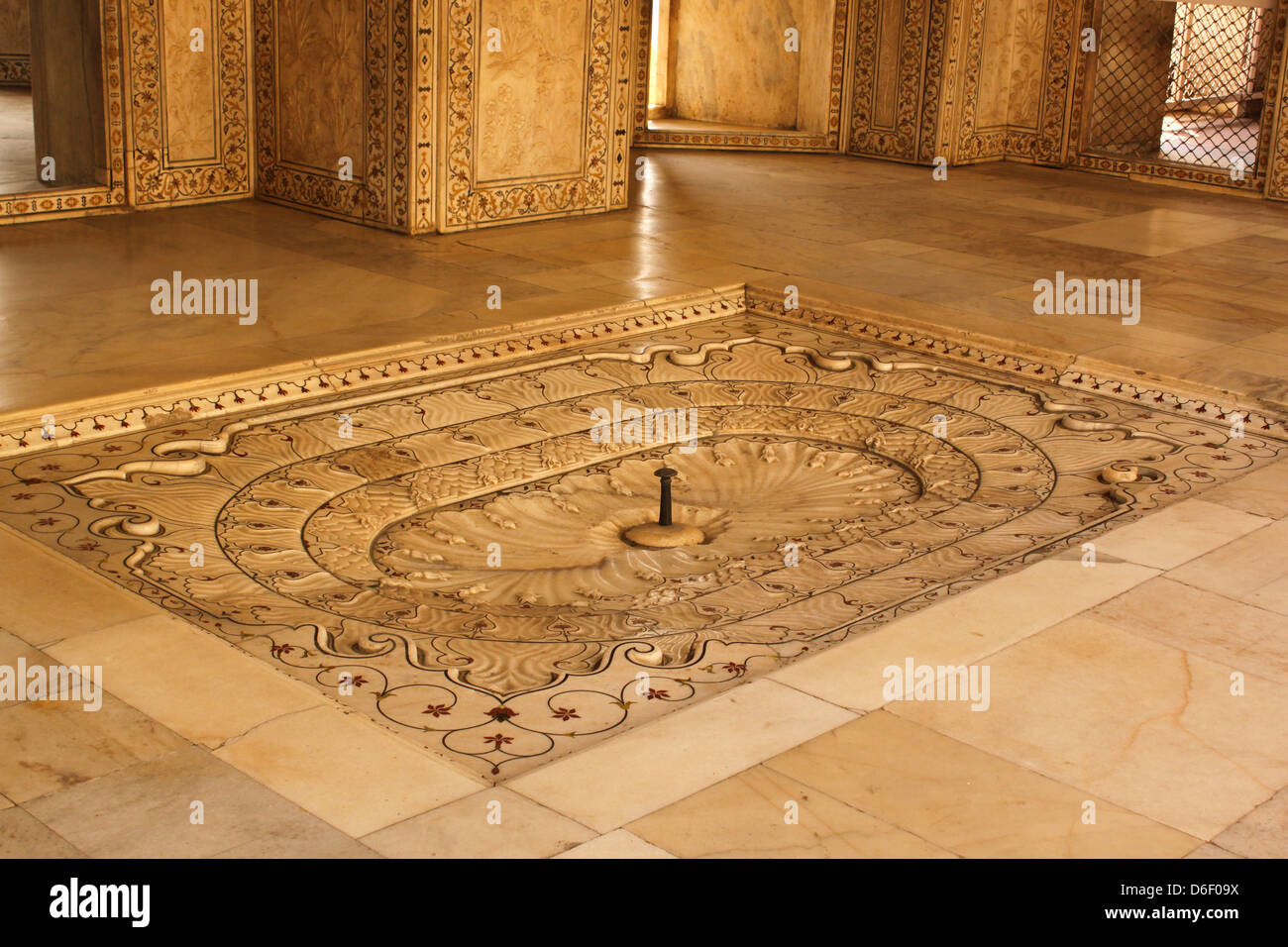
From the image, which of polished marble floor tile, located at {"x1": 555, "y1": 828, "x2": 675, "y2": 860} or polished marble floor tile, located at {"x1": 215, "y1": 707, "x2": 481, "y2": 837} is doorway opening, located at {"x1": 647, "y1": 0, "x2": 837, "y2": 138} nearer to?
polished marble floor tile, located at {"x1": 215, "y1": 707, "x2": 481, "y2": 837}

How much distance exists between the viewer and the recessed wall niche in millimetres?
8672

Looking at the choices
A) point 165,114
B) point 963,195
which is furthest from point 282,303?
point 963,195

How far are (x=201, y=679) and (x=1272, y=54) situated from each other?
22.3 feet

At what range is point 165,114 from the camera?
625 centimetres

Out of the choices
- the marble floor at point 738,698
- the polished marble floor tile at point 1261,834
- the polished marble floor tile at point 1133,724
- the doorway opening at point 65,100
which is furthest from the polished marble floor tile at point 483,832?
the doorway opening at point 65,100

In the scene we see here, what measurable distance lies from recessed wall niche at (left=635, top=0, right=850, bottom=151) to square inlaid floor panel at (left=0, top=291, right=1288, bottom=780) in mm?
3888

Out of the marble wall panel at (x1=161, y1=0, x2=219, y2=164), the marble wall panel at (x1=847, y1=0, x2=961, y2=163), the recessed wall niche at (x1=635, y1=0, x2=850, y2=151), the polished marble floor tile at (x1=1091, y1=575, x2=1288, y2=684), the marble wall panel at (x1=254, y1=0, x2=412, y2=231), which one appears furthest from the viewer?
the recessed wall niche at (x1=635, y1=0, x2=850, y2=151)

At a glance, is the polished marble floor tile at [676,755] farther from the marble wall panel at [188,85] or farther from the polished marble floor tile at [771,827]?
the marble wall panel at [188,85]

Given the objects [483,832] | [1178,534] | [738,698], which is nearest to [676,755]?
[738,698]

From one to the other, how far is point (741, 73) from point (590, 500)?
593cm

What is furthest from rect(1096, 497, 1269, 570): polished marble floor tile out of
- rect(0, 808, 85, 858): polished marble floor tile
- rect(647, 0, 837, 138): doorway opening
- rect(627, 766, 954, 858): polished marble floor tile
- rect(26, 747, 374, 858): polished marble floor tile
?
rect(647, 0, 837, 138): doorway opening

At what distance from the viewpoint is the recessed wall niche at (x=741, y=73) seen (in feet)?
28.5

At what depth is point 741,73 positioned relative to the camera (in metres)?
9.20

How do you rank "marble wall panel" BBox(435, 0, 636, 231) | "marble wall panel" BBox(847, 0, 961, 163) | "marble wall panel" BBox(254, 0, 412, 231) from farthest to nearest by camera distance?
"marble wall panel" BBox(847, 0, 961, 163), "marble wall panel" BBox(435, 0, 636, 231), "marble wall panel" BBox(254, 0, 412, 231)
